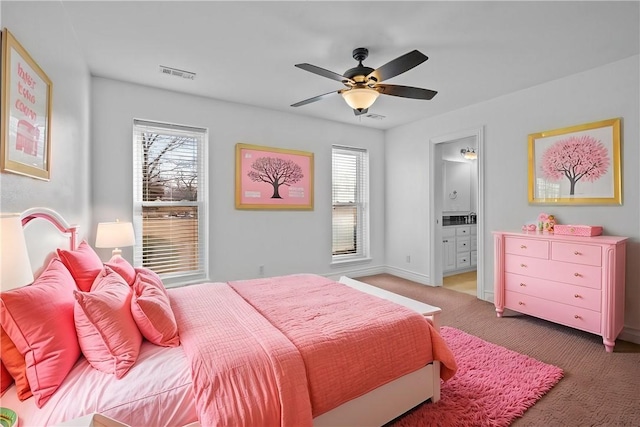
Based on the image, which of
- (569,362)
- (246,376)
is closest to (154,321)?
(246,376)

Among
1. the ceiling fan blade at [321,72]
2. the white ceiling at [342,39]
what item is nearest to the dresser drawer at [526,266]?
the white ceiling at [342,39]

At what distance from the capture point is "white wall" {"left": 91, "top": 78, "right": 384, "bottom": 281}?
3279mm

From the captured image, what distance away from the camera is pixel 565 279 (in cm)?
290

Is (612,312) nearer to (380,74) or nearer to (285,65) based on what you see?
(380,74)

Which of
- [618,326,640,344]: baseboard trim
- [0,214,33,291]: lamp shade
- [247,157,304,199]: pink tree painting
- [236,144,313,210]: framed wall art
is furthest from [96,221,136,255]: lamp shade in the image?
[618,326,640,344]: baseboard trim

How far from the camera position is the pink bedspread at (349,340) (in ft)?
4.87

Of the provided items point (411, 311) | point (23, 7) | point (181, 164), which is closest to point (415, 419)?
point (411, 311)

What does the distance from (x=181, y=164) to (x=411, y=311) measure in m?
3.16

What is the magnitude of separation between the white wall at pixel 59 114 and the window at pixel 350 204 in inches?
130

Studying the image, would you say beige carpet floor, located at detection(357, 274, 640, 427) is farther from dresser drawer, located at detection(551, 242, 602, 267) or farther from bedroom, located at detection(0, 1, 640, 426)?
dresser drawer, located at detection(551, 242, 602, 267)

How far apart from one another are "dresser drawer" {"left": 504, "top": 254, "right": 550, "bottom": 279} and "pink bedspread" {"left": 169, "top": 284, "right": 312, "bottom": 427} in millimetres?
2880

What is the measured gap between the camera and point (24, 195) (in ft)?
4.95

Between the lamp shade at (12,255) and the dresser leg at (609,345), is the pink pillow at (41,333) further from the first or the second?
the dresser leg at (609,345)

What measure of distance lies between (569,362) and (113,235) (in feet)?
13.4
